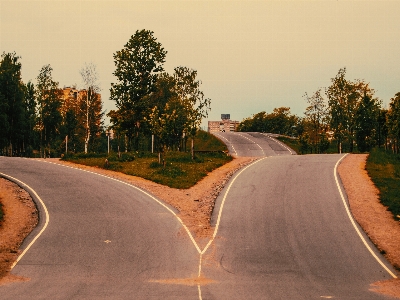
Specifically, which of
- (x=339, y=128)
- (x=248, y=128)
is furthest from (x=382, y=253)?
(x=248, y=128)

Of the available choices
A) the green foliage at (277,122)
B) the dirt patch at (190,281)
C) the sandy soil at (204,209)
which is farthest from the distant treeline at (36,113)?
the green foliage at (277,122)

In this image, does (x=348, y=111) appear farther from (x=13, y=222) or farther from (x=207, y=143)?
(x=13, y=222)

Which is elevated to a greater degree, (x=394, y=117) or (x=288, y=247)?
(x=394, y=117)

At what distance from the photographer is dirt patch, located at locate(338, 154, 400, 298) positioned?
19.0 meters

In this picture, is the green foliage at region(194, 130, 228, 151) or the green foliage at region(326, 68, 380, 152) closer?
the green foliage at region(326, 68, 380, 152)

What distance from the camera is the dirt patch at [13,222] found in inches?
836

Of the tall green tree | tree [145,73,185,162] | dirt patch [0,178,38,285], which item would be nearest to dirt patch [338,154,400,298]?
dirt patch [0,178,38,285]

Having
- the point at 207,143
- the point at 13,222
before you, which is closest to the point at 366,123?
the point at 207,143

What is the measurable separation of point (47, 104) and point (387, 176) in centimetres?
6068

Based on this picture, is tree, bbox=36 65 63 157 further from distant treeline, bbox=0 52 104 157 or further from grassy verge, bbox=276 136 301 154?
grassy verge, bbox=276 136 301 154

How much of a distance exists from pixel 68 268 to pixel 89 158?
33.9 metres

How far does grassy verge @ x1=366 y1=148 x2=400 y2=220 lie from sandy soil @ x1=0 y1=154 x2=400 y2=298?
528 millimetres

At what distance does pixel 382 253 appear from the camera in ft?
74.9

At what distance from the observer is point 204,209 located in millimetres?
31922
